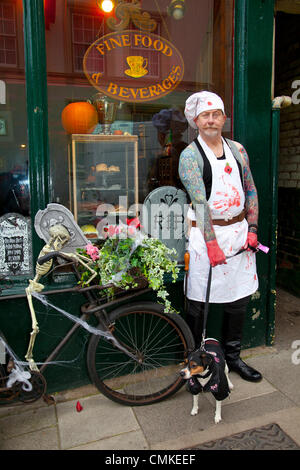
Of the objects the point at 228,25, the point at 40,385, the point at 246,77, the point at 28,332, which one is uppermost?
the point at 228,25

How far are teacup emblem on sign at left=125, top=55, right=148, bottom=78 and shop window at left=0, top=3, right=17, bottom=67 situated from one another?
120 cm

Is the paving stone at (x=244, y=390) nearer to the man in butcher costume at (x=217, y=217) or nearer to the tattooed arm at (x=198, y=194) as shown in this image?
the man in butcher costume at (x=217, y=217)

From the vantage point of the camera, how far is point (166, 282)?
145 inches

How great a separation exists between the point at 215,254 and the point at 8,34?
2.62m

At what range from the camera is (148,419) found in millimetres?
2998

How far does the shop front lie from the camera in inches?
129

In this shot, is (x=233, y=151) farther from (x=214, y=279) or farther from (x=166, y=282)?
(x=166, y=282)

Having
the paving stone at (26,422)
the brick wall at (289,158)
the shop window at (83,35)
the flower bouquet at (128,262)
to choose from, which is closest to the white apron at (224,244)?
the flower bouquet at (128,262)

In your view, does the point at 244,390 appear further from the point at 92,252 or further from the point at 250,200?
the point at 92,252

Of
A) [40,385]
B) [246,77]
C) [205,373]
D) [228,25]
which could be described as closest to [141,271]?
[205,373]

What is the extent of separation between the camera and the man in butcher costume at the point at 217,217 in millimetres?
2975

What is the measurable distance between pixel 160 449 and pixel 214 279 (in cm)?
130

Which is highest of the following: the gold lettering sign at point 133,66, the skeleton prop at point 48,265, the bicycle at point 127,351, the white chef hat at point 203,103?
the gold lettering sign at point 133,66

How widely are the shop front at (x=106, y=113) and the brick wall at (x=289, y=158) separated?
1795 mm
